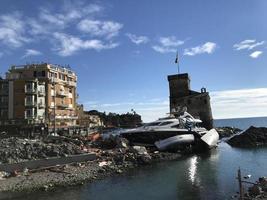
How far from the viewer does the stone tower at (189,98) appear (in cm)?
7912

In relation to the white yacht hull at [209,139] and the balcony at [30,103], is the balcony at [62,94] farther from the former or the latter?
the white yacht hull at [209,139]

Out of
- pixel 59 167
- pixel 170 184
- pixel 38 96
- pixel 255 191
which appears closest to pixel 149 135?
A: pixel 59 167

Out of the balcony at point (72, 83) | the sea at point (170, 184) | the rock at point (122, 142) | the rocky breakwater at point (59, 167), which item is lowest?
the sea at point (170, 184)

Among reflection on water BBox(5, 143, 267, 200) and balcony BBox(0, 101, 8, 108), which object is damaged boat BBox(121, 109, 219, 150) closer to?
reflection on water BBox(5, 143, 267, 200)

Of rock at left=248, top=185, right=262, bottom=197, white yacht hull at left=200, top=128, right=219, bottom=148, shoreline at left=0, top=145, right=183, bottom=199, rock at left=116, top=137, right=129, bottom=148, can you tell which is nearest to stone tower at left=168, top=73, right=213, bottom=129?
white yacht hull at left=200, top=128, right=219, bottom=148

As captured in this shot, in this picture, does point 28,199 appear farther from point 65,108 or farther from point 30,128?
point 65,108

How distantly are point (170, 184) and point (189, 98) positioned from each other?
51974mm

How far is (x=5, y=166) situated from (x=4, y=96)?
47.1 m

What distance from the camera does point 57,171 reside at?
31.4 meters

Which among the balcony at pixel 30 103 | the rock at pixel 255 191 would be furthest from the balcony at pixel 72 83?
the rock at pixel 255 191

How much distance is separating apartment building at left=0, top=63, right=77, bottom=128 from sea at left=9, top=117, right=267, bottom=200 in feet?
140

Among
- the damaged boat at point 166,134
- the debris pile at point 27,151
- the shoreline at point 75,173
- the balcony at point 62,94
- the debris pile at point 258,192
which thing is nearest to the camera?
the debris pile at point 258,192

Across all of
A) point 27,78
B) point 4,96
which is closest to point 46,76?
point 27,78

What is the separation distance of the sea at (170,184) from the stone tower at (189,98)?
3853cm
